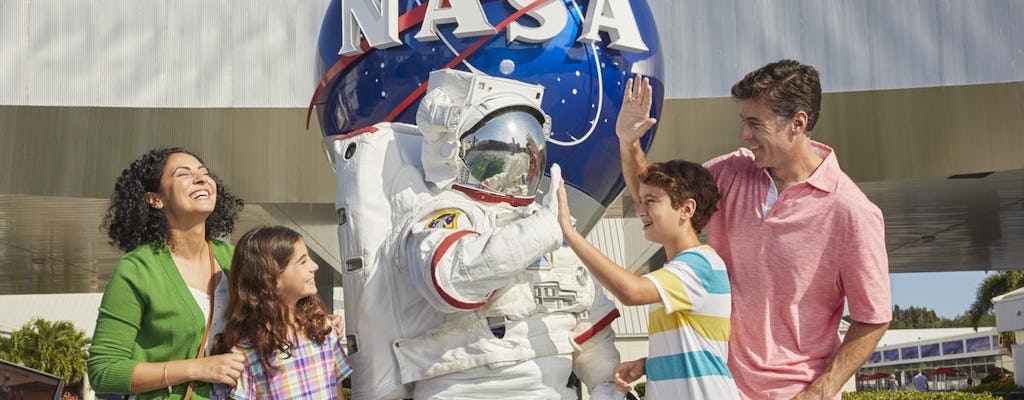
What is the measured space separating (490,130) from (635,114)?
1.76 ft

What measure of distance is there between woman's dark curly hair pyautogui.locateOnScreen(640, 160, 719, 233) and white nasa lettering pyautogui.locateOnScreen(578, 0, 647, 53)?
35.3 inches

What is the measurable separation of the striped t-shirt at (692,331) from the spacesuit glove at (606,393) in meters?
0.27

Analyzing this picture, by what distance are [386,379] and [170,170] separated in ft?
3.16

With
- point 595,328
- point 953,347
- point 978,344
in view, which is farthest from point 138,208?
point 953,347

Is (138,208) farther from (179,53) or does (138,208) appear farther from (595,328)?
(179,53)

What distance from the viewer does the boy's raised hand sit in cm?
329

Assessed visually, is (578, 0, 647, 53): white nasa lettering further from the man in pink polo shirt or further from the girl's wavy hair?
the girl's wavy hair

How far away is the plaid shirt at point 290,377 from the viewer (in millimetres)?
3023

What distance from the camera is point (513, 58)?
3.62 metres

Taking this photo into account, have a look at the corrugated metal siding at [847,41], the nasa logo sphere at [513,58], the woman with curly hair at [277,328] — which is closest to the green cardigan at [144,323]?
the woman with curly hair at [277,328]

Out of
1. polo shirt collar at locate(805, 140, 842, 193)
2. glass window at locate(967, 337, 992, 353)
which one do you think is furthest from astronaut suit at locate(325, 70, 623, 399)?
glass window at locate(967, 337, 992, 353)

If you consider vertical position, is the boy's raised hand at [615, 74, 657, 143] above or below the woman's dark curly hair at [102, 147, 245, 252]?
above

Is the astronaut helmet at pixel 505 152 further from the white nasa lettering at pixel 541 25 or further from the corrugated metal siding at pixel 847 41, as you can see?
the corrugated metal siding at pixel 847 41

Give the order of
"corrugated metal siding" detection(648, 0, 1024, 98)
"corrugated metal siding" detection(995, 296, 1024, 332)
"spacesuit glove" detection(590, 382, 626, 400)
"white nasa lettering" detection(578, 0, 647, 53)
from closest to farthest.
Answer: "spacesuit glove" detection(590, 382, 626, 400), "white nasa lettering" detection(578, 0, 647, 53), "corrugated metal siding" detection(648, 0, 1024, 98), "corrugated metal siding" detection(995, 296, 1024, 332)
